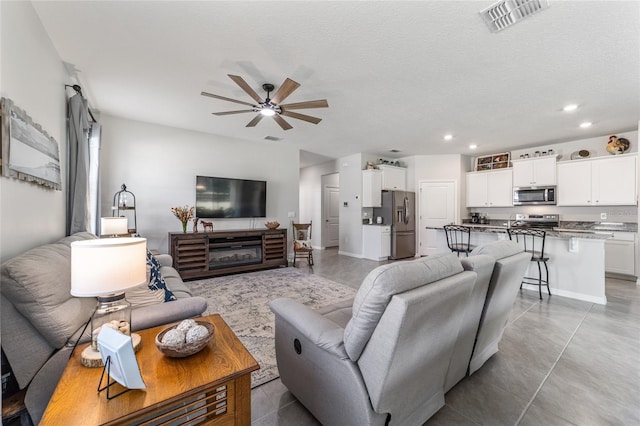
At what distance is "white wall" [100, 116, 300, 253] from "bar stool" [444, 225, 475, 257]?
374 cm

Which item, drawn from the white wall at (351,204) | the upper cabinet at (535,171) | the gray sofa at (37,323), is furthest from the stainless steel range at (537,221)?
the gray sofa at (37,323)

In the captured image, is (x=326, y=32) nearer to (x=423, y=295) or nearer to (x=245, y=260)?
(x=423, y=295)

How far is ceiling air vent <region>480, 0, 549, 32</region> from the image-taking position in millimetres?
1822

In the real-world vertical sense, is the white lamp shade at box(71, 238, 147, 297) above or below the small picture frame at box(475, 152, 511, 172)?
below

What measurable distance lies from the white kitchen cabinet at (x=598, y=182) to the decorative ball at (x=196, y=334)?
6.72 m

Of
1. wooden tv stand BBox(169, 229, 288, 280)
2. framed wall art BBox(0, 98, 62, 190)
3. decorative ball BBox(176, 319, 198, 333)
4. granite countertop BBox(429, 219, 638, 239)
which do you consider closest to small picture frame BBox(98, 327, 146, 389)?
decorative ball BBox(176, 319, 198, 333)

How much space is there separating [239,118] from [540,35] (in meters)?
3.72

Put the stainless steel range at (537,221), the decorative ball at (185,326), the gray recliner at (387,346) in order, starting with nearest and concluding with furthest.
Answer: the gray recliner at (387,346)
the decorative ball at (185,326)
the stainless steel range at (537,221)

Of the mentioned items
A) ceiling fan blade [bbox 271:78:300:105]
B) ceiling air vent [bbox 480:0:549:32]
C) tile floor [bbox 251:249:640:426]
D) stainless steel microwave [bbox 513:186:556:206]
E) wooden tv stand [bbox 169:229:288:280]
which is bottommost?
tile floor [bbox 251:249:640:426]

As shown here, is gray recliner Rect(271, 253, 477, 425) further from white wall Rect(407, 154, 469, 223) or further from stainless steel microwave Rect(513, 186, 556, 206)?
white wall Rect(407, 154, 469, 223)

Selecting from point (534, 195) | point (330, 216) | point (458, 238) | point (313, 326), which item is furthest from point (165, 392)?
point (330, 216)

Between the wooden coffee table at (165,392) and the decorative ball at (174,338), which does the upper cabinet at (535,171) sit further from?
the decorative ball at (174,338)

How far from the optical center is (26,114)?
66.5 inches

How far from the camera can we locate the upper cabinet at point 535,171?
17.1 feet
